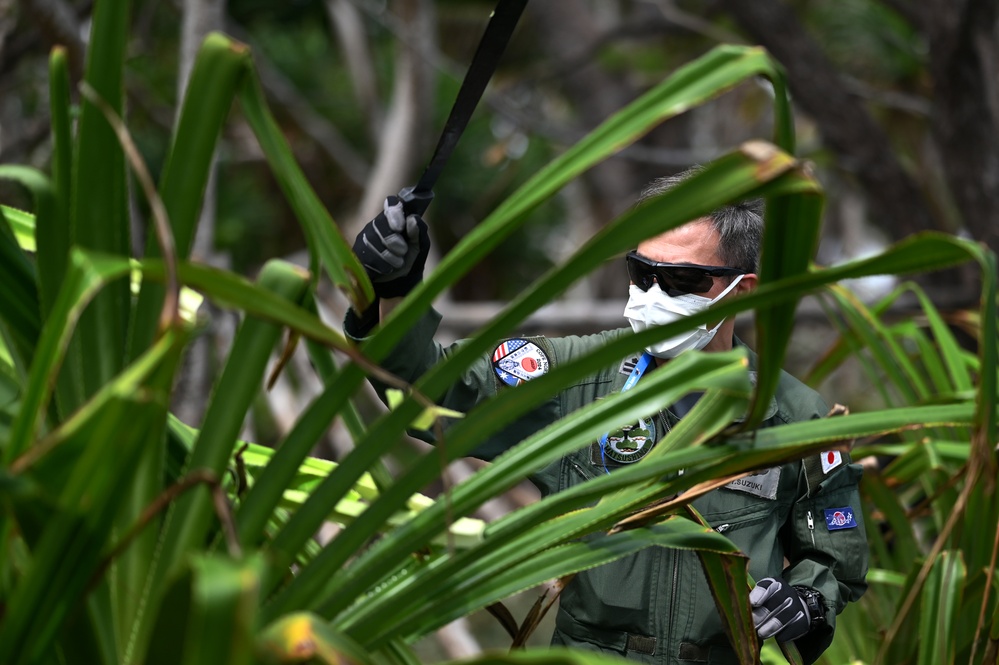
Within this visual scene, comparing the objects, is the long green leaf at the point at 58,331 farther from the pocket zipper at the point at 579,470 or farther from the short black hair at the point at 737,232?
the short black hair at the point at 737,232

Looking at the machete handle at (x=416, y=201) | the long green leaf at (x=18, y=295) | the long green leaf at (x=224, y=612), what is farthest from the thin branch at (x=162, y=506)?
the machete handle at (x=416, y=201)

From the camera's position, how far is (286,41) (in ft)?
27.8

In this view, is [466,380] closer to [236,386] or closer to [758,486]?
[758,486]

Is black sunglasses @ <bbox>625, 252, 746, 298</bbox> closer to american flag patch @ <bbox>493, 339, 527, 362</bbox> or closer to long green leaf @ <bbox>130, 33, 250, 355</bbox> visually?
american flag patch @ <bbox>493, 339, 527, 362</bbox>

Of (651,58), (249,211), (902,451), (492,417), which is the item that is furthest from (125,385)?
(651,58)

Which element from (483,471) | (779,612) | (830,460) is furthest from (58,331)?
(830,460)

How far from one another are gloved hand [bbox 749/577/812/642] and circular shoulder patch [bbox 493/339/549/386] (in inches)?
19.1

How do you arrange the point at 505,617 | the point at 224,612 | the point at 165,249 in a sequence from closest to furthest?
the point at 224,612 → the point at 165,249 → the point at 505,617

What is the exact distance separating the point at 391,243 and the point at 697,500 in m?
0.58

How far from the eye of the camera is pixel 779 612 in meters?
1.54

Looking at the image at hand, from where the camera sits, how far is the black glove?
152cm

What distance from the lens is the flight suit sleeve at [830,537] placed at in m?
1.70

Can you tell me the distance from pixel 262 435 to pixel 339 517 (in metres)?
5.43

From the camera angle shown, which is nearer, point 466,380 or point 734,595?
point 734,595
